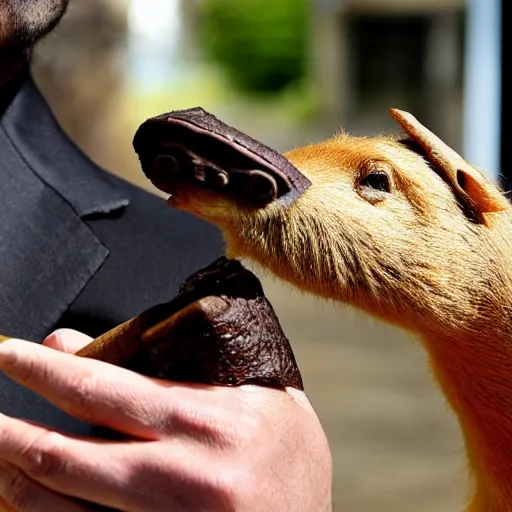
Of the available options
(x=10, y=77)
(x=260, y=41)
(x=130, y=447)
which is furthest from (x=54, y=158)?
(x=260, y=41)

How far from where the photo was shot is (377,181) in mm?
544

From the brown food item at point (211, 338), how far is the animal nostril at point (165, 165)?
5 centimetres

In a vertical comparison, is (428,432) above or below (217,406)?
below

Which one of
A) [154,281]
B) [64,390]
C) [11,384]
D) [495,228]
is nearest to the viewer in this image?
[64,390]

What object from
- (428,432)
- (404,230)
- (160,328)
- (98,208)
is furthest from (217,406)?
(428,432)

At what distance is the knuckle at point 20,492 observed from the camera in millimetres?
458

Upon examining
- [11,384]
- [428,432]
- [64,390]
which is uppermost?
[64,390]

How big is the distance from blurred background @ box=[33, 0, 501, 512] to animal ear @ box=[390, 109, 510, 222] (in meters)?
0.09

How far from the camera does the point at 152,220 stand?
2.79ft

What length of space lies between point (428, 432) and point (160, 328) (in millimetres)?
2073

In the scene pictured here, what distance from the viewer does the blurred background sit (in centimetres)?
224

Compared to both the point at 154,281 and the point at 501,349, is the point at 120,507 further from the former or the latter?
the point at 154,281

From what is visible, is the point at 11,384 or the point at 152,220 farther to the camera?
the point at 152,220

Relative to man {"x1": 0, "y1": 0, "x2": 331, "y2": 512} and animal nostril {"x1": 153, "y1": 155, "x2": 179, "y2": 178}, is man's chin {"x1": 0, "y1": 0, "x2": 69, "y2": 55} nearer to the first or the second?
man {"x1": 0, "y1": 0, "x2": 331, "y2": 512}
